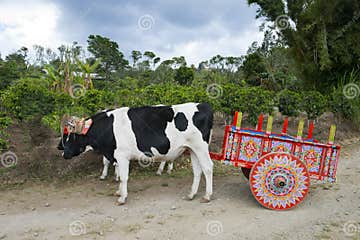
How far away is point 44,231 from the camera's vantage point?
3861 millimetres

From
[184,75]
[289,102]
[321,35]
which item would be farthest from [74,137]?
[184,75]

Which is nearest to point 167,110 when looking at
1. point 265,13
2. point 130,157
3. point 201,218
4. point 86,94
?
point 130,157

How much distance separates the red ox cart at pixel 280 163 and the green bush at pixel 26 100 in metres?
3.71

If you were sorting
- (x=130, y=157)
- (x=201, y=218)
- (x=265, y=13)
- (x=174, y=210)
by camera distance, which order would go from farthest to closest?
(x=265, y=13)
(x=130, y=157)
(x=174, y=210)
(x=201, y=218)

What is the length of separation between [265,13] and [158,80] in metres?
Result: 11.0

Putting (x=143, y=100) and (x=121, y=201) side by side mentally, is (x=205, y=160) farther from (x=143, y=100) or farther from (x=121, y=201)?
(x=143, y=100)

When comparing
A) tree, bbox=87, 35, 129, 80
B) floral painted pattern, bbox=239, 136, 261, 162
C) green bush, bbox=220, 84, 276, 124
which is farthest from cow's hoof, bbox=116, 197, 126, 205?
tree, bbox=87, 35, 129, 80

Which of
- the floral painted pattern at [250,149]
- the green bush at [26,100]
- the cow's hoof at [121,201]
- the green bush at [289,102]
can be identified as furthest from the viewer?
the green bush at [289,102]

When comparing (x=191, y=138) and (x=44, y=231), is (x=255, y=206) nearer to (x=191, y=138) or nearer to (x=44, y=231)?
(x=191, y=138)

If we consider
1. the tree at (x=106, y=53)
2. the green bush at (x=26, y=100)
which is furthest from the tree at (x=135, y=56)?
the green bush at (x=26, y=100)

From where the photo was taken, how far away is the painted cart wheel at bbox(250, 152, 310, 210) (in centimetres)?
427

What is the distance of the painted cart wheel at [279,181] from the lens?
14.0 feet

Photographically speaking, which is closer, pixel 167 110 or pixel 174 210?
pixel 174 210

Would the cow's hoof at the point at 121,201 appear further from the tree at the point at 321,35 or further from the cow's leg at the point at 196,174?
the tree at the point at 321,35
